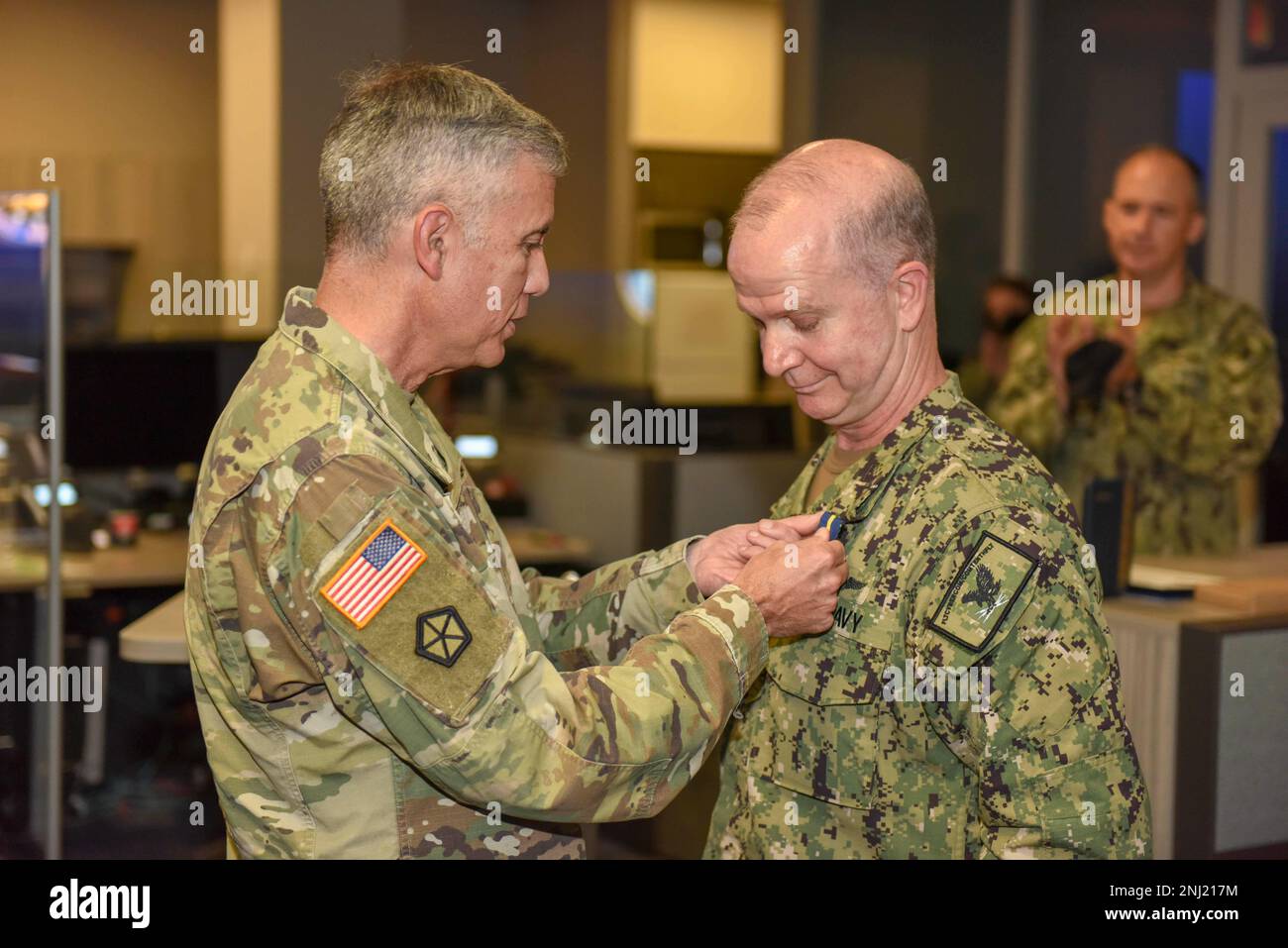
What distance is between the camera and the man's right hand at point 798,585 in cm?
139

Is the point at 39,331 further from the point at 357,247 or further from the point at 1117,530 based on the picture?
the point at 1117,530

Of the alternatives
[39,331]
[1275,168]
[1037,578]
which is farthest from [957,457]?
[1275,168]

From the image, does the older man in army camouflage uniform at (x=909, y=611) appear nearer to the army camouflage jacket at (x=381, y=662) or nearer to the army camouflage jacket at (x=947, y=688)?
the army camouflage jacket at (x=947, y=688)

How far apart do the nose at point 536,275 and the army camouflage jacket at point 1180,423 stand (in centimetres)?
224

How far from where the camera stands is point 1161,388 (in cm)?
351

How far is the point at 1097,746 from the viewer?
4.25 ft

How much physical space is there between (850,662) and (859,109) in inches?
203

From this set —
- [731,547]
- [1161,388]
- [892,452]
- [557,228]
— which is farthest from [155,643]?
[557,228]

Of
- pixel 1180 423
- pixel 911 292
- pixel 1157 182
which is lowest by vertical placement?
pixel 1180 423

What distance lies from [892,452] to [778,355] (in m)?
0.16

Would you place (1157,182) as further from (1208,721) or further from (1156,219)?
(1208,721)

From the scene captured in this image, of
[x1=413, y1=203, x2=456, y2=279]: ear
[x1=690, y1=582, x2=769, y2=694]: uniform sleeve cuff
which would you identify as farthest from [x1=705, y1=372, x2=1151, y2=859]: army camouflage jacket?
[x1=413, y1=203, x2=456, y2=279]: ear

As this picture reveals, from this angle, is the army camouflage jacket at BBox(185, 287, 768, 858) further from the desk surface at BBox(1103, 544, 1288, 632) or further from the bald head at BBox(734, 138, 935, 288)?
the desk surface at BBox(1103, 544, 1288, 632)

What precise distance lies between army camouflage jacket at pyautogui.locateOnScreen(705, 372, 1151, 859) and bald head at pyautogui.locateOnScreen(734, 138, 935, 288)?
0.17 metres
